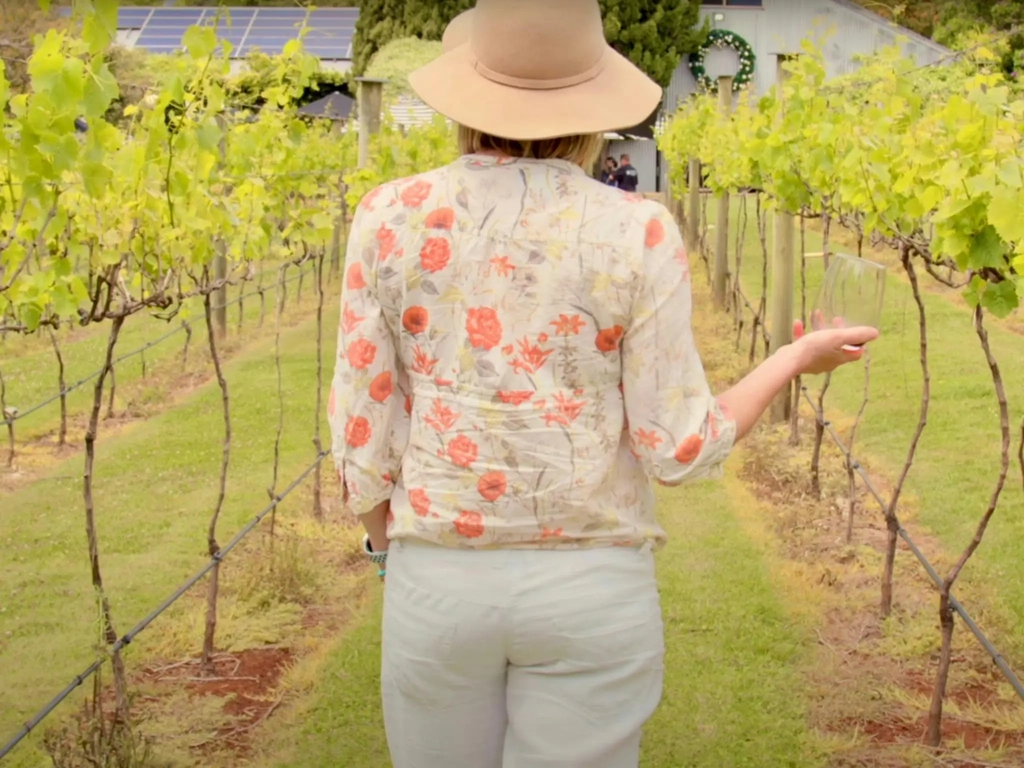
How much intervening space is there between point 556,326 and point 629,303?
0.10 metres

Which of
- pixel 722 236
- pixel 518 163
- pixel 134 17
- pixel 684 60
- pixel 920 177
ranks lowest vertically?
pixel 134 17

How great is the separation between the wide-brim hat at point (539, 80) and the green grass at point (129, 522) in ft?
9.06

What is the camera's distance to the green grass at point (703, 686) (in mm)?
3760

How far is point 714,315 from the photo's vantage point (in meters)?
11.7

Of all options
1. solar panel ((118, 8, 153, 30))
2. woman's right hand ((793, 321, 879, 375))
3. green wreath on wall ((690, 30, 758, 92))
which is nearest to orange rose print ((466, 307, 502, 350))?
woman's right hand ((793, 321, 879, 375))

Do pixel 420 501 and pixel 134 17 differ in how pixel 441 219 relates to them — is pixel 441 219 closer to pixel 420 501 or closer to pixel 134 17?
pixel 420 501

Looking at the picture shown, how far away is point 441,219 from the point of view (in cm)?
174

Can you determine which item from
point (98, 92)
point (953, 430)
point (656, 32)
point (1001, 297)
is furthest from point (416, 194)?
point (656, 32)

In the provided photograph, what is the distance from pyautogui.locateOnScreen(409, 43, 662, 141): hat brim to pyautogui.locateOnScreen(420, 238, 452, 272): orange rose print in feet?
0.51

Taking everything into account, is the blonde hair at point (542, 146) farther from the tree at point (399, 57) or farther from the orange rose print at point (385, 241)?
the tree at point (399, 57)

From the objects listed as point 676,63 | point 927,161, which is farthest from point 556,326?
point 676,63

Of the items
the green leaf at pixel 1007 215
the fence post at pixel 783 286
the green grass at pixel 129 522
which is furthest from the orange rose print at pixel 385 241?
the fence post at pixel 783 286

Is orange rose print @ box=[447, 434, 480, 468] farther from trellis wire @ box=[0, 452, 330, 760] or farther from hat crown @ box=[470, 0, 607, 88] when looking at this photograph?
trellis wire @ box=[0, 452, 330, 760]

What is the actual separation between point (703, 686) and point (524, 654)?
101 inches
